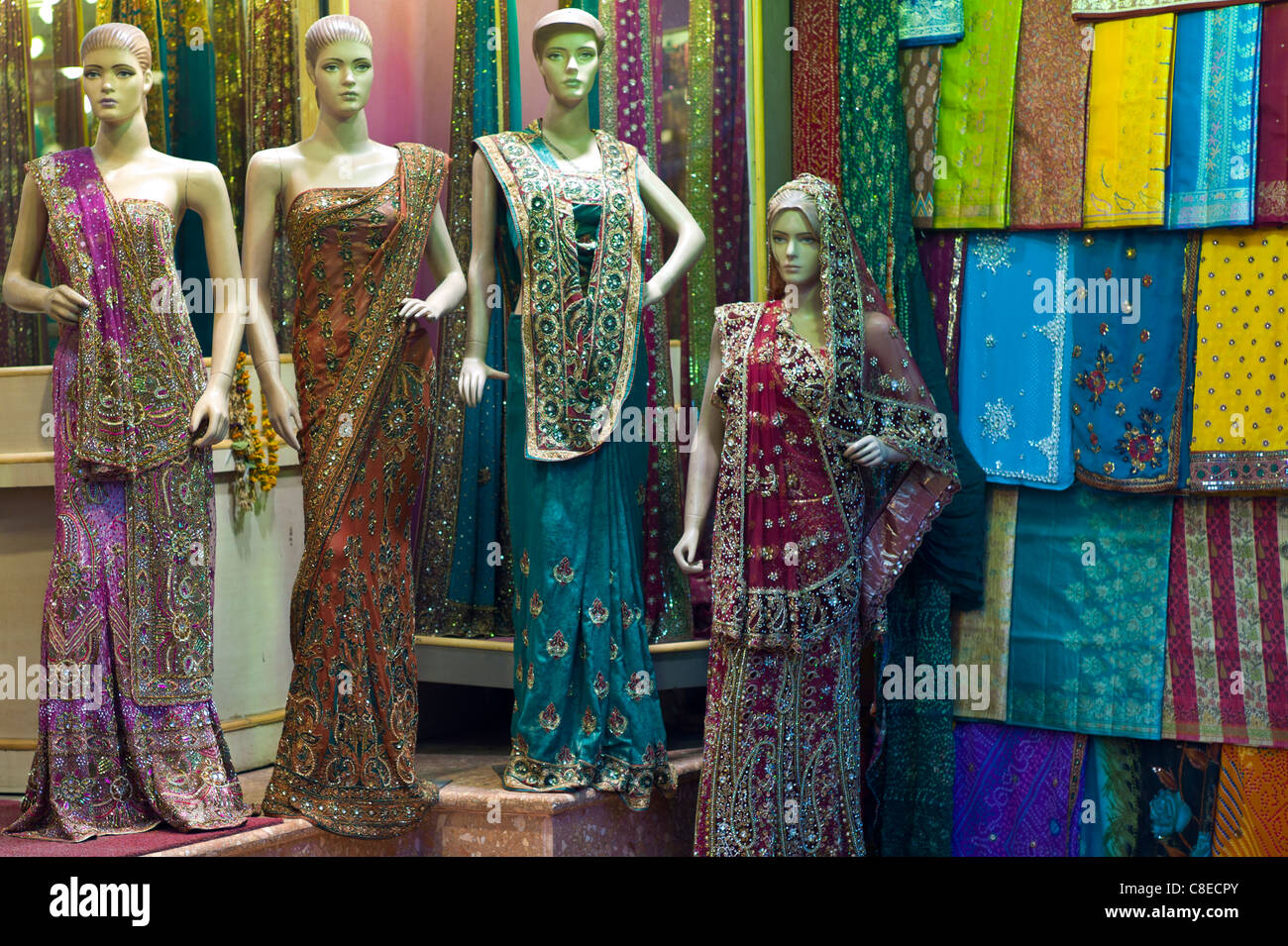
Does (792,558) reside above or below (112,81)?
below

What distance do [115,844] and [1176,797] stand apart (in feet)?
8.98

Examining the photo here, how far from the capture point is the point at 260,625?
454 centimetres

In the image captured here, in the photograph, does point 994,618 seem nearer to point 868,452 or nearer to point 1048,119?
point 868,452

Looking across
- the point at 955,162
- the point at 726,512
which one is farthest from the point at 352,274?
the point at 955,162

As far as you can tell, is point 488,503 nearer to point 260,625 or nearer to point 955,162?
point 260,625

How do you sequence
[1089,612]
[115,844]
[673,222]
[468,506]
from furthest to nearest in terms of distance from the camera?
[468,506]
[1089,612]
[673,222]
[115,844]

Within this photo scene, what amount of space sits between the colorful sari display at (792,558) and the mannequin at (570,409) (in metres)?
0.26

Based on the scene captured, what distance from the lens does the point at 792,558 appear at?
12.1ft

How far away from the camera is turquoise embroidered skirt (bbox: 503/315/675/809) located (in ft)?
12.6

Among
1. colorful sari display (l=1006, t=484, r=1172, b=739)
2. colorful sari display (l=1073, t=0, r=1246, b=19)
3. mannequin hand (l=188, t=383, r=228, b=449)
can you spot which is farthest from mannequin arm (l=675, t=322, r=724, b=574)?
colorful sari display (l=1073, t=0, r=1246, b=19)

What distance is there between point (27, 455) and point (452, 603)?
131 cm

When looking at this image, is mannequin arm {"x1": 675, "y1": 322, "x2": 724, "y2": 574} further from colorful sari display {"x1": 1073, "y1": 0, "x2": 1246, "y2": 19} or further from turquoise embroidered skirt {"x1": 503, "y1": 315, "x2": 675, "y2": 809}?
colorful sari display {"x1": 1073, "y1": 0, "x2": 1246, "y2": 19}

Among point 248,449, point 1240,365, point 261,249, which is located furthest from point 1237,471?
point 248,449

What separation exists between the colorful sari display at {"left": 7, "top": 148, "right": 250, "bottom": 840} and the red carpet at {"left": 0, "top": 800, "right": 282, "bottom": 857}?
0.10ft
